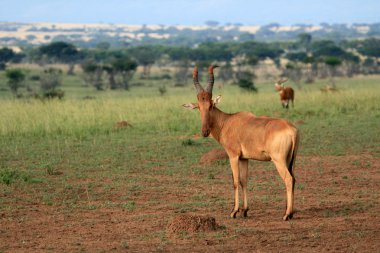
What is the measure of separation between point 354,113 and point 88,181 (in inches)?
482

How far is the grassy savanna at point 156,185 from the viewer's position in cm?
792

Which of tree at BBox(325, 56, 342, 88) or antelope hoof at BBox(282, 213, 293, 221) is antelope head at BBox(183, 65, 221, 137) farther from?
tree at BBox(325, 56, 342, 88)

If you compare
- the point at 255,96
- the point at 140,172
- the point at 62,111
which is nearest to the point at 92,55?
the point at 255,96

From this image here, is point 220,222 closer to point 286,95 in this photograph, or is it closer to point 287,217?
point 287,217

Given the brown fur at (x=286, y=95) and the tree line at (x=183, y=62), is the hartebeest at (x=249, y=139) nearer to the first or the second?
the brown fur at (x=286, y=95)

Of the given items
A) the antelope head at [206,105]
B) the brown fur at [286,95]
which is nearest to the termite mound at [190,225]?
the antelope head at [206,105]

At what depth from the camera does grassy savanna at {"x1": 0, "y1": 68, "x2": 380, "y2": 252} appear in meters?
7.92

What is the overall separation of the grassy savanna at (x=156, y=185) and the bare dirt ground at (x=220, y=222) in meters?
0.01

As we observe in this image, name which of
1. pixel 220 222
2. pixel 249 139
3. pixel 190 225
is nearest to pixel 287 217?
pixel 220 222

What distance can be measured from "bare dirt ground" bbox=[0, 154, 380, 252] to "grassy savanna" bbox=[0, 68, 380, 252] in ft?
0.04

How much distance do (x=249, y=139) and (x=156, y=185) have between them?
Result: 2.91 m

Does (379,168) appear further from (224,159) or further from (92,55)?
(92,55)

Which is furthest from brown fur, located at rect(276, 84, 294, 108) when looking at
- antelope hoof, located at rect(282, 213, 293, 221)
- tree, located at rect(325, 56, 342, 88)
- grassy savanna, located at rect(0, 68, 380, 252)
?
tree, located at rect(325, 56, 342, 88)

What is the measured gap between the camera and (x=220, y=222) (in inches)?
343
